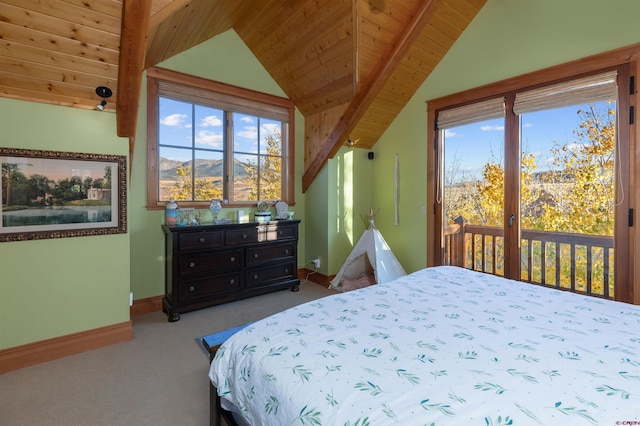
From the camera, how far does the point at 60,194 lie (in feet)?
7.77

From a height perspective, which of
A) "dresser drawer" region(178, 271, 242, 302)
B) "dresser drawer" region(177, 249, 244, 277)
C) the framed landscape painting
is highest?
the framed landscape painting

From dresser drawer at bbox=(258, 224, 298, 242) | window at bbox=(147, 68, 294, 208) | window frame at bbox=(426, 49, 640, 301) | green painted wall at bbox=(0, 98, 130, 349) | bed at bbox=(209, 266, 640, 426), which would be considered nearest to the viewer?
bed at bbox=(209, 266, 640, 426)

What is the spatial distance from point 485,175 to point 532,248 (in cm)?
92

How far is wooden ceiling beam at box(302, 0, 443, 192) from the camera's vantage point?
311cm

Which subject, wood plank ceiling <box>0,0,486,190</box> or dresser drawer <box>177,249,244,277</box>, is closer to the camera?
wood plank ceiling <box>0,0,486,190</box>

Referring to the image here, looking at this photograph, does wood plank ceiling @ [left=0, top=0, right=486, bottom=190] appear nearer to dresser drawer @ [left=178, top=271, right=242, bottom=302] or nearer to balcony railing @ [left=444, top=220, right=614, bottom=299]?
dresser drawer @ [left=178, top=271, right=242, bottom=302]

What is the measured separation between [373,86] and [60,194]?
10.6 ft

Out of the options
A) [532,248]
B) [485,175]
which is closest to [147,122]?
[485,175]

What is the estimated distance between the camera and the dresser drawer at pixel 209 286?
3094mm

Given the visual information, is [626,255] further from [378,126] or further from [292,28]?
[292,28]

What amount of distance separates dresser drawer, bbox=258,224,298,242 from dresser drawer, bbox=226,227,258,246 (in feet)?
0.27

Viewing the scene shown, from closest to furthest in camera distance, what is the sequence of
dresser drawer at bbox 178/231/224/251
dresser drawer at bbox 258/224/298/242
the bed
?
the bed < dresser drawer at bbox 178/231/224/251 < dresser drawer at bbox 258/224/298/242

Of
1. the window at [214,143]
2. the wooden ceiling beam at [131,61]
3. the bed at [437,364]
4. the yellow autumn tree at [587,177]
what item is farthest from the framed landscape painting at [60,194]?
the yellow autumn tree at [587,177]

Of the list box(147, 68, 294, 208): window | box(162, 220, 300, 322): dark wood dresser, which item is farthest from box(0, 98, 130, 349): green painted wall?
box(147, 68, 294, 208): window
